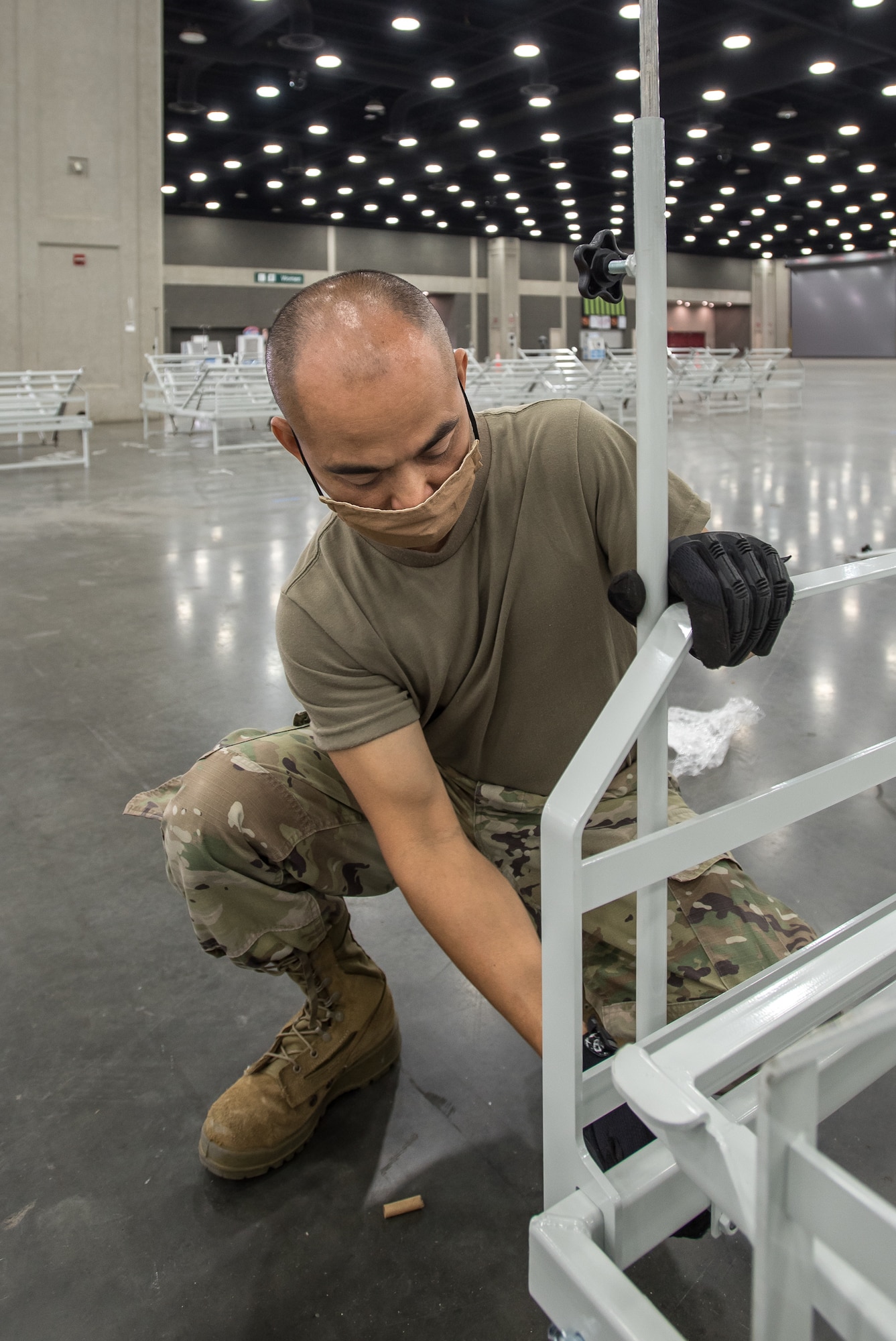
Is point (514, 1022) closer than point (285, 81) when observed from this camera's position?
Yes

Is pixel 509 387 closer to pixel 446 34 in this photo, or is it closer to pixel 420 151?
pixel 446 34

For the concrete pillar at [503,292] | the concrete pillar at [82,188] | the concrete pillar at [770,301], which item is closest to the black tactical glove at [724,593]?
the concrete pillar at [82,188]

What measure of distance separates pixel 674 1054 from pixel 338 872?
0.74 metres

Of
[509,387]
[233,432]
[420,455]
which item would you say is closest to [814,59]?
[509,387]

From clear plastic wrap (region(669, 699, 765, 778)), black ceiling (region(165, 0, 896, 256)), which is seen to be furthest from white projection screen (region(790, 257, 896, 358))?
clear plastic wrap (region(669, 699, 765, 778))

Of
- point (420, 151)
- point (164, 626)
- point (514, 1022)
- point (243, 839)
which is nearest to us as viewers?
point (514, 1022)

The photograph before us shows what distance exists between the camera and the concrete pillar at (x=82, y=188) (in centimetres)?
952

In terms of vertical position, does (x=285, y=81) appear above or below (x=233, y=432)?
above

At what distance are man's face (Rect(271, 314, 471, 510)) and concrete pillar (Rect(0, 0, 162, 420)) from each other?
34.9ft

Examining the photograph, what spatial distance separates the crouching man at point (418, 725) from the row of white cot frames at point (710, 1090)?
0.86 feet

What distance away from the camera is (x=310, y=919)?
1213mm

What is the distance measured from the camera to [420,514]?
3.21ft

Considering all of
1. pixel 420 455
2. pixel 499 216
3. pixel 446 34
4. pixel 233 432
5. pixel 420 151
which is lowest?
pixel 420 455

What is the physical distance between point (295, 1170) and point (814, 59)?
12.6 meters
